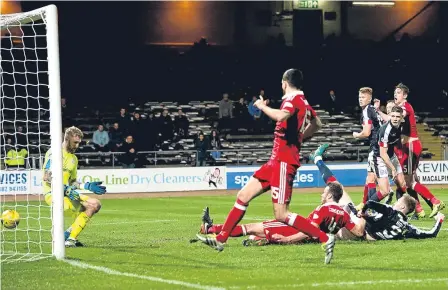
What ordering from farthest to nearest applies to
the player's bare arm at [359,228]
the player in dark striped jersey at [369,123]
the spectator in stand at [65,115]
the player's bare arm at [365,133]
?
the spectator in stand at [65,115], the player in dark striped jersey at [369,123], the player's bare arm at [365,133], the player's bare arm at [359,228]

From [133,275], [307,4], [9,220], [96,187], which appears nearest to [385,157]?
[96,187]

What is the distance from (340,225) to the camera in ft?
38.3

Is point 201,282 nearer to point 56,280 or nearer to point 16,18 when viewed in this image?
point 56,280

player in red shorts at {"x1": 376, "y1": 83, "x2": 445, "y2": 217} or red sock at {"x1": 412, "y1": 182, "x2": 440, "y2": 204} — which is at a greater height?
player in red shorts at {"x1": 376, "y1": 83, "x2": 445, "y2": 217}

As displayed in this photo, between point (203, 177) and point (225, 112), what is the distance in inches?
256

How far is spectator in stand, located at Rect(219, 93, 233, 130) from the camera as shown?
120 ft

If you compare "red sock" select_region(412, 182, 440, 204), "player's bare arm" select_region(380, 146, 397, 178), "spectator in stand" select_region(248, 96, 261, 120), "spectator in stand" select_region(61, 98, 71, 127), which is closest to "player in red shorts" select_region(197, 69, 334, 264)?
"player's bare arm" select_region(380, 146, 397, 178)

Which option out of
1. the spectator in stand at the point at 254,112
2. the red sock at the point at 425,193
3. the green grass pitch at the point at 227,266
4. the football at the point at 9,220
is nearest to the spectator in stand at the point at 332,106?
the spectator in stand at the point at 254,112

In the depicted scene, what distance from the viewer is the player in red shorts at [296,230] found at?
11495 millimetres

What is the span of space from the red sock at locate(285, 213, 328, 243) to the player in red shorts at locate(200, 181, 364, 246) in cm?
103

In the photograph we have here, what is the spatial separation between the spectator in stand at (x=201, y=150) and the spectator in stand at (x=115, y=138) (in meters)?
2.75

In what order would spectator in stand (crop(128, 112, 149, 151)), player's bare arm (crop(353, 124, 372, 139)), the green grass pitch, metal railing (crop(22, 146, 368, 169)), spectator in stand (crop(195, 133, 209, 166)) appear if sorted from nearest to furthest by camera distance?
the green grass pitch → player's bare arm (crop(353, 124, 372, 139)) → metal railing (crop(22, 146, 368, 169)) → spectator in stand (crop(195, 133, 209, 166)) → spectator in stand (crop(128, 112, 149, 151))

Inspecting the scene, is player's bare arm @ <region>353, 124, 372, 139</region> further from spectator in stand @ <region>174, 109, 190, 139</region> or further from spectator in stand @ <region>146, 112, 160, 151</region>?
spectator in stand @ <region>174, 109, 190, 139</region>

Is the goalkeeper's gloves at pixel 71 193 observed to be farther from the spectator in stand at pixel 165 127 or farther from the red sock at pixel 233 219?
the spectator in stand at pixel 165 127
